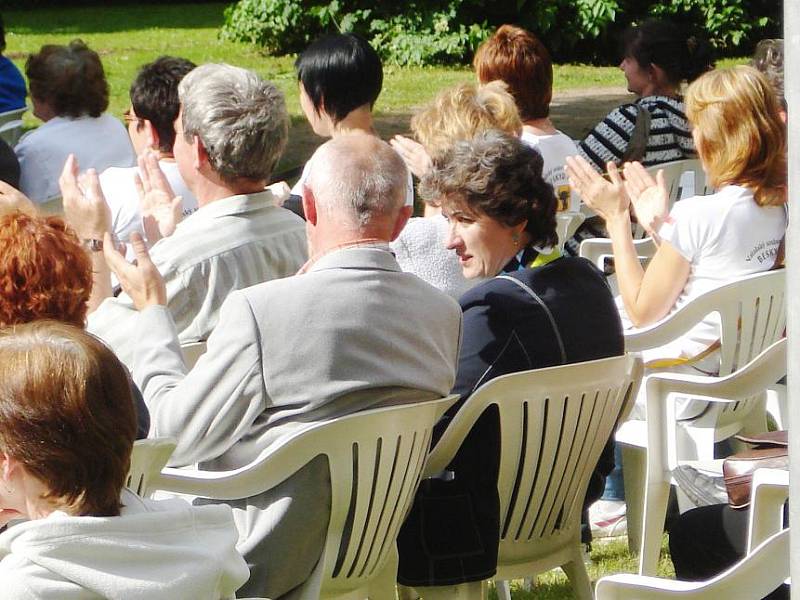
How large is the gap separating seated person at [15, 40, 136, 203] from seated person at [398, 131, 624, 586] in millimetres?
2519

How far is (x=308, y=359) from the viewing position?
2883 millimetres

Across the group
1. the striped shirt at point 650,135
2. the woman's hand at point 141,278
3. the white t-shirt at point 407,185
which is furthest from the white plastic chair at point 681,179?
the woman's hand at point 141,278

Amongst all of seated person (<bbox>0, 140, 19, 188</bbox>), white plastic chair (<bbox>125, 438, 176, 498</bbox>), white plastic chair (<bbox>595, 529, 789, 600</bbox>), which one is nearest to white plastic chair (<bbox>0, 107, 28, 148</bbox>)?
seated person (<bbox>0, 140, 19, 188</bbox>)

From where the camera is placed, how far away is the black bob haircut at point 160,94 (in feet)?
15.2

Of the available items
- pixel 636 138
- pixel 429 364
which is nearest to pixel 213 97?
pixel 429 364

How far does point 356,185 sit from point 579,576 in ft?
4.12

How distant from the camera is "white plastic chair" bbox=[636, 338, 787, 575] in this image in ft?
11.9

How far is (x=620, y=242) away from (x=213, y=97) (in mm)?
1392

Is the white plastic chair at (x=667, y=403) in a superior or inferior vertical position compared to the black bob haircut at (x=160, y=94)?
inferior

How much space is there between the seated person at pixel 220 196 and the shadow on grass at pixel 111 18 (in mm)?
20610

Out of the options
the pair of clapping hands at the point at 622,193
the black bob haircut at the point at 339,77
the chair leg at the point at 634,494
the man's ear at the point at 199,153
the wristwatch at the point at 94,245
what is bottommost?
the chair leg at the point at 634,494

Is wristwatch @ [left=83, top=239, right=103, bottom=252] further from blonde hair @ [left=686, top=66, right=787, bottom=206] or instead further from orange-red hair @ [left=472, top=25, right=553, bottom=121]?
orange-red hair @ [left=472, top=25, right=553, bottom=121]

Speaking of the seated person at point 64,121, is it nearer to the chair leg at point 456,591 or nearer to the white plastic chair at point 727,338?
the white plastic chair at point 727,338

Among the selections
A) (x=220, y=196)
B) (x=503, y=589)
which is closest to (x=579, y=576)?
(x=503, y=589)
